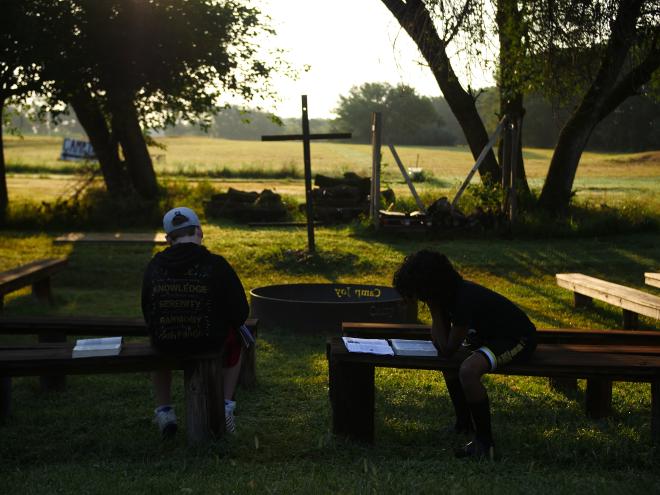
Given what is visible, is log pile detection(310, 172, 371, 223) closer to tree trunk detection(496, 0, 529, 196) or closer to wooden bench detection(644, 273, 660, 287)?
tree trunk detection(496, 0, 529, 196)

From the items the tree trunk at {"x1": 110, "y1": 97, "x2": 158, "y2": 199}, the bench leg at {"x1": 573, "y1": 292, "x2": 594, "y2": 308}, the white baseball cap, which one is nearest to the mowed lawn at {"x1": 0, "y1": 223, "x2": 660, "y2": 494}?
the bench leg at {"x1": 573, "y1": 292, "x2": 594, "y2": 308}

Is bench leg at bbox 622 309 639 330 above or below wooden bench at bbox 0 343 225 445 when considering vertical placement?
below

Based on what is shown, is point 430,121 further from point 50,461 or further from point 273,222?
point 50,461

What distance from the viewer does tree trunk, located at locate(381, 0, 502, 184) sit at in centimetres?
1566

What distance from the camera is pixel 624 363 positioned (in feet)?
16.1

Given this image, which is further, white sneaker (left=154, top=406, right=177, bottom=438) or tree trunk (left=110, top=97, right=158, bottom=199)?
tree trunk (left=110, top=97, right=158, bottom=199)

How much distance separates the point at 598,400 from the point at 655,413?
0.71 meters

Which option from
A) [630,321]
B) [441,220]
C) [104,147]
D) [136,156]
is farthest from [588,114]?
[104,147]

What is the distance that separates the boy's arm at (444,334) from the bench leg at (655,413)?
114 cm

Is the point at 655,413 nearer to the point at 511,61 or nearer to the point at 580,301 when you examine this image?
the point at 580,301

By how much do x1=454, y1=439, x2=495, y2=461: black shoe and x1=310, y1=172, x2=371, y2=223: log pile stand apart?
532 inches

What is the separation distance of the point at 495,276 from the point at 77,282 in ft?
19.6

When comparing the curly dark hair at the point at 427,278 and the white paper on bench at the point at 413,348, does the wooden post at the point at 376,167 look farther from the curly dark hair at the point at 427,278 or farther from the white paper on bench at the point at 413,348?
the curly dark hair at the point at 427,278

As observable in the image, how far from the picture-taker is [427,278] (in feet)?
15.6
